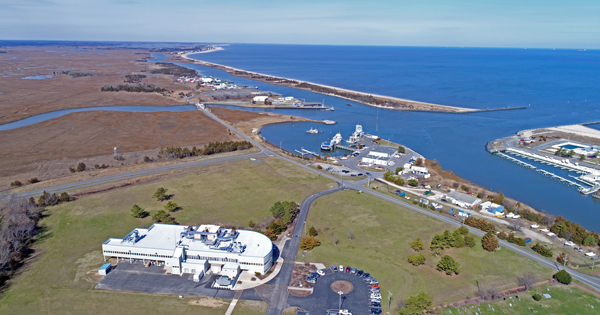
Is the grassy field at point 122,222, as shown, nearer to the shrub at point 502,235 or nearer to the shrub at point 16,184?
the shrub at point 16,184

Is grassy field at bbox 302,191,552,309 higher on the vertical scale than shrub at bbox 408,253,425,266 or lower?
lower

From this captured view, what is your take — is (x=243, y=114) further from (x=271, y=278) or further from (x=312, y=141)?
(x=271, y=278)

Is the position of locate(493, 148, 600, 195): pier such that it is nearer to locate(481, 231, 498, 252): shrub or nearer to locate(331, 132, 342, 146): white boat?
locate(481, 231, 498, 252): shrub

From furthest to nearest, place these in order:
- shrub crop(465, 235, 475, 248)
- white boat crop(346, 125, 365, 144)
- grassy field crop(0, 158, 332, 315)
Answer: white boat crop(346, 125, 365, 144)
shrub crop(465, 235, 475, 248)
grassy field crop(0, 158, 332, 315)

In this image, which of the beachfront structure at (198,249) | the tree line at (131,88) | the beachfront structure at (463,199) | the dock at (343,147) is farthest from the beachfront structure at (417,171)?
the tree line at (131,88)

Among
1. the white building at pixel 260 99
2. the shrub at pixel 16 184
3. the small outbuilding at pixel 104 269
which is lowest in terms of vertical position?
the small outbuilding at pixel 104 269

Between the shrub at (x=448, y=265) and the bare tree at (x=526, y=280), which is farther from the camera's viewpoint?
the shrub at (x=448, y=265)

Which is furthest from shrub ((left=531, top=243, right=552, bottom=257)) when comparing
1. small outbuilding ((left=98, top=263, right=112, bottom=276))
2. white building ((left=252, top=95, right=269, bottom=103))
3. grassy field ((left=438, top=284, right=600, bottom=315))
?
white building ((left=252, top=95, right=269, bottom=103))

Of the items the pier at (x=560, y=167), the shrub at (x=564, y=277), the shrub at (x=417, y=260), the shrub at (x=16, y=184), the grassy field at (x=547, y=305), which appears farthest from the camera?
the pier at (x=560, y=167)

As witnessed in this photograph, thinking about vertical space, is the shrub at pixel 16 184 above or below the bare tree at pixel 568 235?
above
